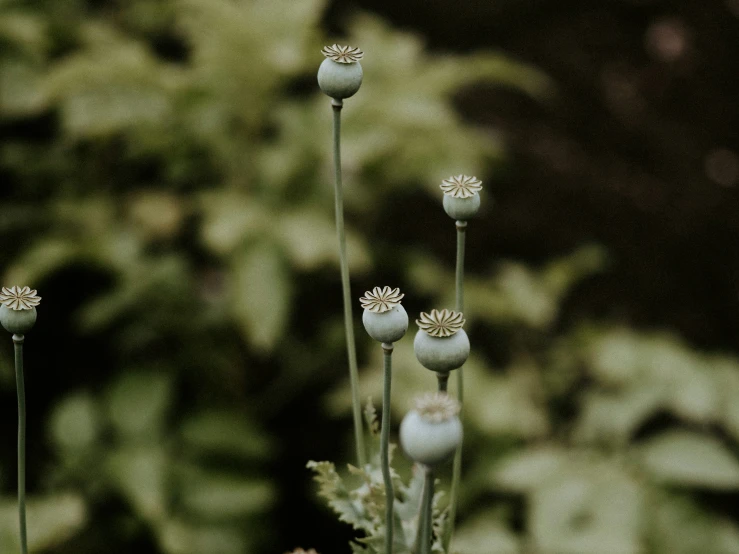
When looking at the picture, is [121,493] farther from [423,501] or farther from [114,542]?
[423,501]

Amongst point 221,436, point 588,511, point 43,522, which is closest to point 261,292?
point 221,436

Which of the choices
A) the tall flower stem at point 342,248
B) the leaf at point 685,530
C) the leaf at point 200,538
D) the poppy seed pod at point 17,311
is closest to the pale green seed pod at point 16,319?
the poppy seed pod at point 17,311

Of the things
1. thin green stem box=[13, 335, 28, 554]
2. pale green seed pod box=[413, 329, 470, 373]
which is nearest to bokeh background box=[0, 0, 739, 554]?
thin green stem box=[13, 335, 28, 554]

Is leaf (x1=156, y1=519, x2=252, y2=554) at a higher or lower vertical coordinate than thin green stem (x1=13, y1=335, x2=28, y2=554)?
higher

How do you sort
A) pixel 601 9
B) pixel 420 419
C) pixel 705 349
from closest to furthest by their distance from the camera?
pixel 420 419, pixel 705 349, pixel 601 9

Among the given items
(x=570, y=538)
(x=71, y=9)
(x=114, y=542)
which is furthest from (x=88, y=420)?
(x=71, y=9)

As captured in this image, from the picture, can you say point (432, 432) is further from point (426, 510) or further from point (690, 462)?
point (690, 462)

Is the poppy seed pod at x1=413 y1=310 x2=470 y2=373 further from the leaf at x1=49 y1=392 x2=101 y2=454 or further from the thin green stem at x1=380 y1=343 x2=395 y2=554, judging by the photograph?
the leaf at x1=49 y1=392 x2=101 y2=454

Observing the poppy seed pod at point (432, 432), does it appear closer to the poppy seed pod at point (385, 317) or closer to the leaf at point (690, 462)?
the poppy seed pod at point (385, 317)
